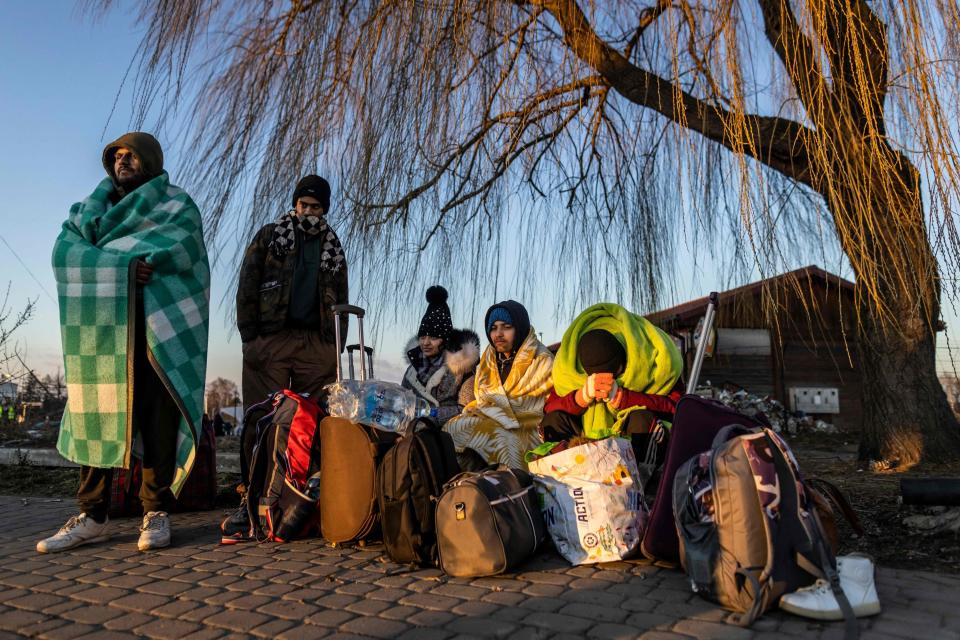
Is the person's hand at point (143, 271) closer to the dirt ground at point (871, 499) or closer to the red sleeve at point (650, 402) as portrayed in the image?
the dirt ground at point (871, 499)

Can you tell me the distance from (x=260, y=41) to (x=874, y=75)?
9.46 feet

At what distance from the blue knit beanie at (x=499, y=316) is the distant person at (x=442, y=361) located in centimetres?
57

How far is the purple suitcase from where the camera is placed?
9.66 ft

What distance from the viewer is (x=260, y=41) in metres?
3.77

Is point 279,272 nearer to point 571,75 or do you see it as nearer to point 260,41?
point 260,41

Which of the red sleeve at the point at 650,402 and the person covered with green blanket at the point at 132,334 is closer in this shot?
the person covered with green blanket at the point at 132,334

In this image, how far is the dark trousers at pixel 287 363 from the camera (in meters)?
4.39

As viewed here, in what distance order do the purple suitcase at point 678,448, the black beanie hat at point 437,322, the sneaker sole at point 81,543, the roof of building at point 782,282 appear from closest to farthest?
the purple suitcase at point 678,448 < the roof of building at point 782,282 < the sneaker sole at point 81,543 < the black beanie hat at point 437,322

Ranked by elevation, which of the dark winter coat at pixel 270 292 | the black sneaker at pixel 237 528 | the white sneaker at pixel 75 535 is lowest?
the black sneaker at pixel 237 528

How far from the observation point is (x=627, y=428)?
362 cm

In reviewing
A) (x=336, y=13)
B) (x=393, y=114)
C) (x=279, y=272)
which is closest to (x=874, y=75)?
(x=393, y=114)

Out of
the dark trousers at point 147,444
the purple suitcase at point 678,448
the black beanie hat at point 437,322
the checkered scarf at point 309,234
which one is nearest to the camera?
the purple suitcase at point 678,448

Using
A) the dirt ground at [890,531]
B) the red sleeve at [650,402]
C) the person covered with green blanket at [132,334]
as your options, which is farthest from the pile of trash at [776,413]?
the person covered with green blanket at [132,334]

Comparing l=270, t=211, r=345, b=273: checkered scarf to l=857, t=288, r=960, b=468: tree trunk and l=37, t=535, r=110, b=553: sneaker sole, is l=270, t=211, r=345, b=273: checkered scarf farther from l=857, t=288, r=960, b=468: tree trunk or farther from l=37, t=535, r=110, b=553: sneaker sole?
l=857, t=288, r=960, b=468: tree trunk
